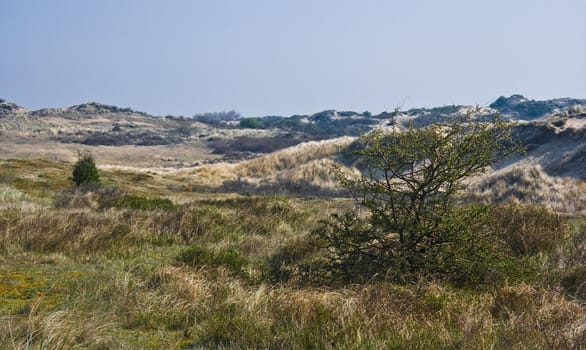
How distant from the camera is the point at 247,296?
20.0 feet

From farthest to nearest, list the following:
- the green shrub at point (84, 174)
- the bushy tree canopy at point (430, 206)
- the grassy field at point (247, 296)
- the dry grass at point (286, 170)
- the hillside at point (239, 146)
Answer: the dry grass at point (286, 170) → the hillside at point (239, 146) → the green shrub at point (84, 174) → the bushy tree canopy at point (430, 206) → the grassy field at point (247, 296)

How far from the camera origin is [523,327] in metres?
4.70

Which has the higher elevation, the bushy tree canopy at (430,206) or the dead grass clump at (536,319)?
the bushy tree canopy at (430,206)

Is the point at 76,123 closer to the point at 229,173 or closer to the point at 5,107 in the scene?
the point at 5,107

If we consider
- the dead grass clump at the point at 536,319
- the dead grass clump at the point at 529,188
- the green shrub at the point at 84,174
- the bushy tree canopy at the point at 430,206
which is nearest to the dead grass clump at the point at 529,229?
the bushy tree canopy at the point at 430,206

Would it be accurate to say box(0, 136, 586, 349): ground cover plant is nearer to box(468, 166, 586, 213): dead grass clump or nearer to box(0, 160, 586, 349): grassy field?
box(0, 160, 586, 349): grassy field

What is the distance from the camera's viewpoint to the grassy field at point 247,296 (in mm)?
4660

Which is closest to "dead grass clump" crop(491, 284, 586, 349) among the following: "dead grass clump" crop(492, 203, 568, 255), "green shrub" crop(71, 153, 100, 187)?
"dead grass clump" crop(492, 203, 568, 255)

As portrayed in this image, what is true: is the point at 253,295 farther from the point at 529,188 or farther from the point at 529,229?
the point at 529,188

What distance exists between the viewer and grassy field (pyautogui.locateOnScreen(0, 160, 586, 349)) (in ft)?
15.3

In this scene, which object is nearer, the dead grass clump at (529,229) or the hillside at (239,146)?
the dead grass clump at (529,229)

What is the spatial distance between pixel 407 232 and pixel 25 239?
21.7 feet

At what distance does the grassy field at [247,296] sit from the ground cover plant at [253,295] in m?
0.02

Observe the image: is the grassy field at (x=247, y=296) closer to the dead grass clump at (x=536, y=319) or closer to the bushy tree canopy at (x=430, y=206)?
the dead grass clump at (x=536, y=319)
